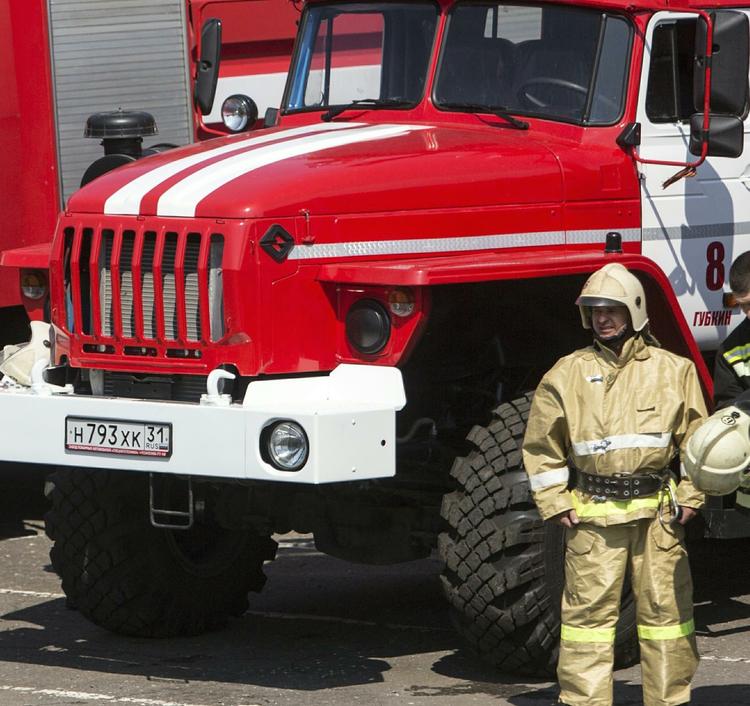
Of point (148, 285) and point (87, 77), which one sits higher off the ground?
point (87, 77)

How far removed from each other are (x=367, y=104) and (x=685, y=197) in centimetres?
139

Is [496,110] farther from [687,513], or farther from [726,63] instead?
[687,513]

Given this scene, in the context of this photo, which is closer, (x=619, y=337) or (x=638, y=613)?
(x=638, y=613)

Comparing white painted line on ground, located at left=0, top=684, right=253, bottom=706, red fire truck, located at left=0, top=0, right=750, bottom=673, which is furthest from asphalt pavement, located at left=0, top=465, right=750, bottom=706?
red fire truck, located at left=0, top=0, right=750, bottom=673

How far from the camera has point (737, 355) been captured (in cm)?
673

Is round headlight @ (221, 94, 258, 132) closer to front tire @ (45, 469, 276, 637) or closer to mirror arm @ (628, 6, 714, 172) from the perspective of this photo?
Answer: front tire @ (45, 469, 276, 637)

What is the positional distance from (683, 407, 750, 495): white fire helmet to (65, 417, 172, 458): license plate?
184cm

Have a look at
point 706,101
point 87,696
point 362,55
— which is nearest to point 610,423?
point 706,101

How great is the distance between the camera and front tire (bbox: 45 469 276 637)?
815cm

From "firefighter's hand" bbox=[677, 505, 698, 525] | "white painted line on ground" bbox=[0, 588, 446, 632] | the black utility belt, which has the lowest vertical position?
"white painted line on ground" bbox=[0, 588, 446, 632]

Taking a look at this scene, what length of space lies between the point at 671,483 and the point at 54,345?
2.46m

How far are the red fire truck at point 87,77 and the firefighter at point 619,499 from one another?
412 centimetres

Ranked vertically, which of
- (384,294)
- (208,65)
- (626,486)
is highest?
(208,65)

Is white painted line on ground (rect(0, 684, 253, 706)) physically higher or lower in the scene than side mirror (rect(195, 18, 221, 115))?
lower
